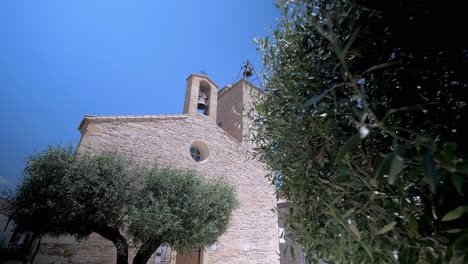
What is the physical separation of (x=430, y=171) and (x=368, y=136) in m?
0.67

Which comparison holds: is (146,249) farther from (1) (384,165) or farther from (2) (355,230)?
(1) (384,165)

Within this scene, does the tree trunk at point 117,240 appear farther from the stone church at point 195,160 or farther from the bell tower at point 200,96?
the bell tower at point 200,96

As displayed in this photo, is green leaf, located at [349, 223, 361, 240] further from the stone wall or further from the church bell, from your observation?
the church bell

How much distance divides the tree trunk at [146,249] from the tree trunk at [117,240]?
344mm

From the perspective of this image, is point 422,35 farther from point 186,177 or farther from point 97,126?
point 97,126

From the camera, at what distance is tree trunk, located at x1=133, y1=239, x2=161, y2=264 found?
6.21 meters

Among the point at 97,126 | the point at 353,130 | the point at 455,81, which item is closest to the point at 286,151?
the point at 353,130

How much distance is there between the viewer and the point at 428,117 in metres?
1.35

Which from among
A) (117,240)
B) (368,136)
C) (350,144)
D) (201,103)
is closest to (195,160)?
(201,103)

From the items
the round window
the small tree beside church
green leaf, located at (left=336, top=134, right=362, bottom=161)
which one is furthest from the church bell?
green leaf, located at (left=336, top=134, right=362, bottom=161)

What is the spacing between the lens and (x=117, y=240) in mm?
6113

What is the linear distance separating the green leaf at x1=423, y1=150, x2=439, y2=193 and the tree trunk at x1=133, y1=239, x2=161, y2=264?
261 inches

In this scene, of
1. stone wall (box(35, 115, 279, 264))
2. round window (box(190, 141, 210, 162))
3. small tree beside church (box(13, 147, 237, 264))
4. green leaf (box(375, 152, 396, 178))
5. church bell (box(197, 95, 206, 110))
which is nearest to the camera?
green leaf (box(375, 152, 396, 178))

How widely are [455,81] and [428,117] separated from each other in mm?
272
